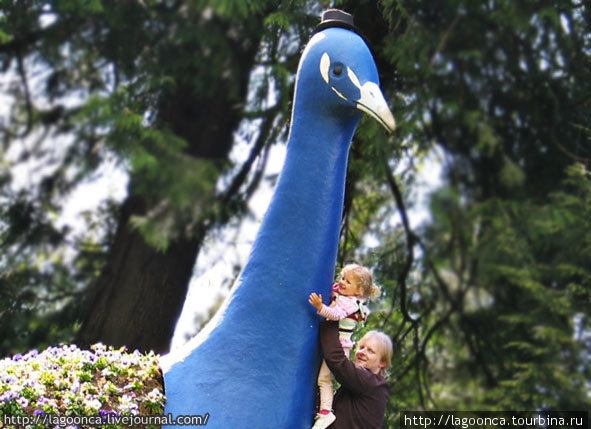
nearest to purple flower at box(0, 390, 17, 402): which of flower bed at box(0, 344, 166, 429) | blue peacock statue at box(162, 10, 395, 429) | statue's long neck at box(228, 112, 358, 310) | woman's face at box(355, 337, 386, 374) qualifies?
flower bed at box(0, 344, 166, 429)

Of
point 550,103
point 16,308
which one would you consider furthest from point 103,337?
point 550,103

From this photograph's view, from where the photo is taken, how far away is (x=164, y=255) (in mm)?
7574

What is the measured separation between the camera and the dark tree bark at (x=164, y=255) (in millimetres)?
6723

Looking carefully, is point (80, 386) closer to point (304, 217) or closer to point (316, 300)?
point (316, 300)

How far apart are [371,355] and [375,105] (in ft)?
3.88

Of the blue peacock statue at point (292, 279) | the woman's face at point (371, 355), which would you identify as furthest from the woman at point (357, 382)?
the blue peacock statue at point (292, 279)

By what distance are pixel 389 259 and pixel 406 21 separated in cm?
222

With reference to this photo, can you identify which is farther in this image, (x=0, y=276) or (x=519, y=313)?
(x=519, y=313)

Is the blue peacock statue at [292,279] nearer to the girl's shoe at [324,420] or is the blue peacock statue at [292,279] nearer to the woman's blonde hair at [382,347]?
the girl's shoe at [324,420]

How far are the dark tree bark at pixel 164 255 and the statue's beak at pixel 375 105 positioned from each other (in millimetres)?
3615

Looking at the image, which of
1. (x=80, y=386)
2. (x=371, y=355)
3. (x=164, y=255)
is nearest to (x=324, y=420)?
(x=371, y=355)

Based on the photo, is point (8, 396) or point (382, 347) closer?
point (8, 396)

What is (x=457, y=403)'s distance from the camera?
9.97 m

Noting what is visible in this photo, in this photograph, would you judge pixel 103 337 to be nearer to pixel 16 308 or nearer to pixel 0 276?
pixel 16 308
